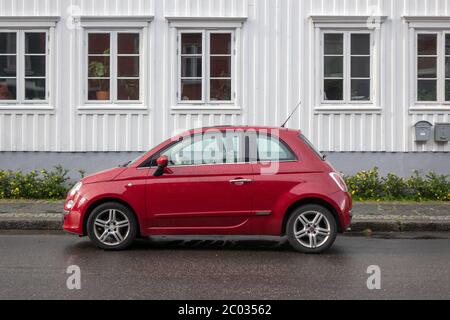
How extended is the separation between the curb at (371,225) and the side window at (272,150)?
270 cm

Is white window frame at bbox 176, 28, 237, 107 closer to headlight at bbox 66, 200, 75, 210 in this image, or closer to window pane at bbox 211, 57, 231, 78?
window pane at bbox 211, 57, 231, 78

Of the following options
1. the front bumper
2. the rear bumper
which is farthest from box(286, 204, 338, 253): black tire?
the front bumper

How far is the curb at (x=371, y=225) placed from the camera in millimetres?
12430

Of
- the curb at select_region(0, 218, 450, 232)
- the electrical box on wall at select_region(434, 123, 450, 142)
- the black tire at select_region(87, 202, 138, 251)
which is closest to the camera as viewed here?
the black tire at select_region(87, 202, 138, 251)

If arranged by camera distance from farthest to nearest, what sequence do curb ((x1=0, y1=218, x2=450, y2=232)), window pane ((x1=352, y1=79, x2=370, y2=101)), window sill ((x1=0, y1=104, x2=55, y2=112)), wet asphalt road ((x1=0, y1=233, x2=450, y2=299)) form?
window pane ((x1=352, y1=79, x2=370, y2=101)) → window sill ((x1=0, y1=104, x2=55, y2=112)) → curb ((x1=0, y1=218, x2=450, y2=232)) → wet asphalt road ((x1=0, y1=233, x2=450, y2=299))

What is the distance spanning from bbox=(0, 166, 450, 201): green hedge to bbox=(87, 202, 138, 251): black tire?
5.49m

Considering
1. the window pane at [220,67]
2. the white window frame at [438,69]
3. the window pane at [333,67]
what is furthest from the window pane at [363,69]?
the window pane at [220,67]

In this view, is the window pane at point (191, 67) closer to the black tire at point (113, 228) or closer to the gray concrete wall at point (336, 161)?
the gray concrete wall at point (336, 161)

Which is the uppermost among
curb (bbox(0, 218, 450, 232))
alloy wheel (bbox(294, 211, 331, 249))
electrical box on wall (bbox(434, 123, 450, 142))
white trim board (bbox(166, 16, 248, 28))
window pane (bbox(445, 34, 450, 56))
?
white trim board (bbox(166, 16, 248, 28))

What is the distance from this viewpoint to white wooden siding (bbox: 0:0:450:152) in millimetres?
16297

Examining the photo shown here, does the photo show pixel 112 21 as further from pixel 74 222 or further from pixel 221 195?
pixel 221 195

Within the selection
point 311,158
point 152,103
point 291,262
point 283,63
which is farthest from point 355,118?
point 291,262

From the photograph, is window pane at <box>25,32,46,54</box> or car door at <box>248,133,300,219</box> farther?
window pane at <box>25,32,46,54</box>

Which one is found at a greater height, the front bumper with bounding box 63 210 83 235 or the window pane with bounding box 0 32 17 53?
the window pane with bounding box 0 32 17 53
